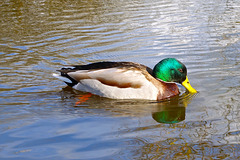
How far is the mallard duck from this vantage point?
659cm

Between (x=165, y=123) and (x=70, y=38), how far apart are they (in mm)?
4963

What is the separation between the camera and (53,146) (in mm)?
4859

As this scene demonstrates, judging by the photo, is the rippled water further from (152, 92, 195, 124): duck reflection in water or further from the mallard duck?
the mallard duck

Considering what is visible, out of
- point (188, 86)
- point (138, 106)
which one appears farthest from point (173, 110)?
point (188, 86)

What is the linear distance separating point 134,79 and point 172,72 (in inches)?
25.1

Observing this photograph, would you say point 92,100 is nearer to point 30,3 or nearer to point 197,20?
point 197,20

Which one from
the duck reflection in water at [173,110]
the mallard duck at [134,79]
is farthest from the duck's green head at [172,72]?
the duck reflection in water at [173,110]

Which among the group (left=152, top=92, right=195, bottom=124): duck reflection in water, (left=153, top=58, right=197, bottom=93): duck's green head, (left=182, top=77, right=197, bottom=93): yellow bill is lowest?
(left=152, top=92, right=195, bottom=124): duck reflection in water

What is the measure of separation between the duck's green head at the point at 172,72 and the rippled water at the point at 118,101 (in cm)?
25

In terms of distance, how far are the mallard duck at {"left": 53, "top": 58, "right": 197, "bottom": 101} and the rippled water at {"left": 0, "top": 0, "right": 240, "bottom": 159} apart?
0.14 meters

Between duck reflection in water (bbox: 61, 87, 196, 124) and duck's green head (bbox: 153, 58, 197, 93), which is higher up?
duck's green head (bbox: 153, 58, 197, 93)

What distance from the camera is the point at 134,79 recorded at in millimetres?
6578

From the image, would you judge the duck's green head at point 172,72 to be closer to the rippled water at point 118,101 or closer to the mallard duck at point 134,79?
the mallard duck at point 134,79

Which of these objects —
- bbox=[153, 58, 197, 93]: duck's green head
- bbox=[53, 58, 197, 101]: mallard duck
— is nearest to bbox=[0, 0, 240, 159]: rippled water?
bbox=[53, 58, 197, 101]: mallard duck
